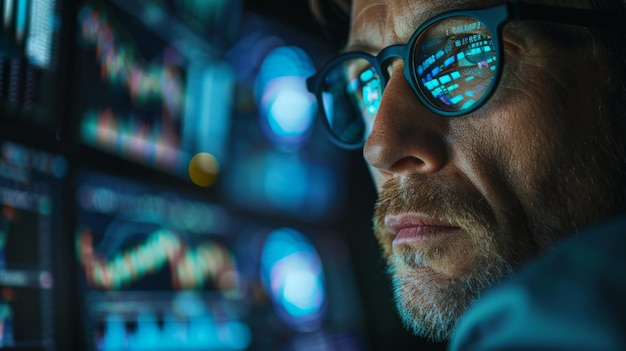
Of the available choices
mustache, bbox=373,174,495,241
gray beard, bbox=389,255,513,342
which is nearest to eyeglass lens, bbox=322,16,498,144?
mustache, bbox=373,174,495,241

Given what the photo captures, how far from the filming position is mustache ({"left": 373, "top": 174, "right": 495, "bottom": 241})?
1.00m

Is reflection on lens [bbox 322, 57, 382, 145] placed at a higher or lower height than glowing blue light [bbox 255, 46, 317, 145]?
lower

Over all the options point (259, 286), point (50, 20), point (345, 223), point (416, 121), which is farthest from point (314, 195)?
point (416, 121)

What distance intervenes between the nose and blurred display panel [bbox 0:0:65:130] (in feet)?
2.58

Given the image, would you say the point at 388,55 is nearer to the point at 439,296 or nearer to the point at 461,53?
the point at 461,53

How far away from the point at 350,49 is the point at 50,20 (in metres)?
0.69

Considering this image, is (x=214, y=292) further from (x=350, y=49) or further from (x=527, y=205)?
(x=527, y=205)

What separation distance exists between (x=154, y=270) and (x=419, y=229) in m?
1.01

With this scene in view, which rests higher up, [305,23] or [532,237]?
[305,23]

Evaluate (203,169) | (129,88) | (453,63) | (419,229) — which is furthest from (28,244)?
(453,63)

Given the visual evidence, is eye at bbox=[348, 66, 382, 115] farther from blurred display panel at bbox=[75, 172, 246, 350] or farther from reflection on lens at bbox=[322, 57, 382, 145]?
blurred display panel at bbox=[75, 172, 246, 350]

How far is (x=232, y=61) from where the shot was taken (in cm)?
226

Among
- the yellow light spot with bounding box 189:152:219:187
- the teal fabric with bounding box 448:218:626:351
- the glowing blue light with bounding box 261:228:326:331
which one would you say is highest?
the yellow light spot with bounding box 189:152:219:187

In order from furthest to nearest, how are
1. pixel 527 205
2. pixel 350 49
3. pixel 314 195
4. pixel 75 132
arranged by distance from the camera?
1. pixel 314 195
2. pixel 75 132
3. pixel 350 49
4. pixel 527 205
